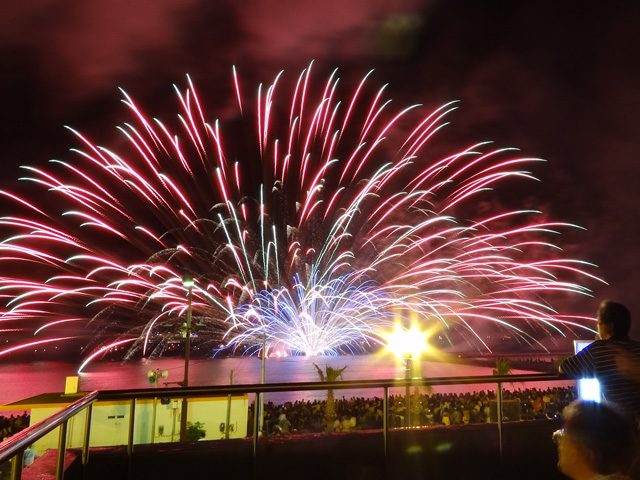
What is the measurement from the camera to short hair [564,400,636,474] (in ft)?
7.25

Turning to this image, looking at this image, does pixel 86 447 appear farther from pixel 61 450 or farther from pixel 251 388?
pixel 251 388

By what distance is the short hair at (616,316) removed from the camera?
3768mm

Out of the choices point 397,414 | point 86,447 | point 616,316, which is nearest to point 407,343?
point 397,414

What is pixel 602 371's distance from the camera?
3.65 m

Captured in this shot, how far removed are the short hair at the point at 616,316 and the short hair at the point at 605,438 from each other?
67.2 inches

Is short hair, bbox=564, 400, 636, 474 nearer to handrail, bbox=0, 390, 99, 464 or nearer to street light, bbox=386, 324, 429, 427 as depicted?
handrail, bbox=0, 390, 99, 464

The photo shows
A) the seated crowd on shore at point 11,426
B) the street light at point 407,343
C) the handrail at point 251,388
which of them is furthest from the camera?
the seated crowd on shore at point 11,426

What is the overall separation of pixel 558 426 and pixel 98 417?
15.5 m

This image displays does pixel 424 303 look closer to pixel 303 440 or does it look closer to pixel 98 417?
pixel 98 417

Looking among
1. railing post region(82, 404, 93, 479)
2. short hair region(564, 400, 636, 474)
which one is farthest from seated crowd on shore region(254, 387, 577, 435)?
short hair region(564, 400, 636, 474)

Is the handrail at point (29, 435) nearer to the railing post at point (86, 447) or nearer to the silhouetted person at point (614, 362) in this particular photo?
the railing post at point (86, 447)

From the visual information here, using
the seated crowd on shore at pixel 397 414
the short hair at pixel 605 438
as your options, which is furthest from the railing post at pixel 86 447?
the seated crowd on shore at pixel 397 414

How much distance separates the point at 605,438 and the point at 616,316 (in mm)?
1844

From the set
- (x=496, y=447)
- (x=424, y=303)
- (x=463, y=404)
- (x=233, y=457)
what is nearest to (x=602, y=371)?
(x=496, y=447)
